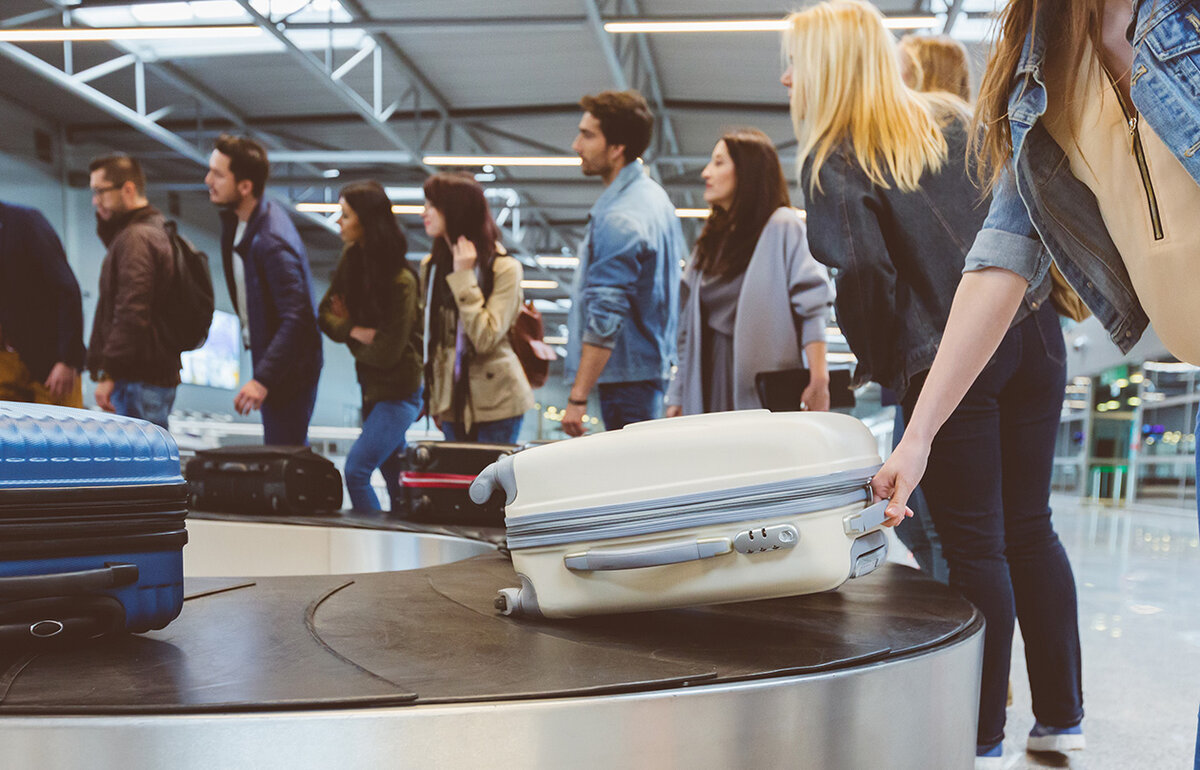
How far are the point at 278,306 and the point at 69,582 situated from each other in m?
2.46

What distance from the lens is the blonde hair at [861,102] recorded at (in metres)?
1.81

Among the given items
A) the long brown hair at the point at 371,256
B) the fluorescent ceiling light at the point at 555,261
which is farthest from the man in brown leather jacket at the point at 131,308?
the fluorescent ceiling light at the point at 555,261

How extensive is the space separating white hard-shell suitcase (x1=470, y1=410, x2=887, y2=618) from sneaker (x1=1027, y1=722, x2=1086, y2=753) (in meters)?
1.09

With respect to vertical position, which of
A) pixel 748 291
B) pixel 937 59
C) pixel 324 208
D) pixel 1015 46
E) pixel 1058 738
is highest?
pixel 324 208

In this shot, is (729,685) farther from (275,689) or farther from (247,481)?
(247,481)

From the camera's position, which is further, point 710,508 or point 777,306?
point 777,306

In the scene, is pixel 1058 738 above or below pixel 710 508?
below

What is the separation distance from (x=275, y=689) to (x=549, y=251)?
18011 mm

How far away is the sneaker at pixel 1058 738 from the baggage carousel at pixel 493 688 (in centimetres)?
78

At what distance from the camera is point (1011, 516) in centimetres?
186

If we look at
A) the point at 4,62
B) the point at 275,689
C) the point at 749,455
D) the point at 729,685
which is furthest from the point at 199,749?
the point at 4,62

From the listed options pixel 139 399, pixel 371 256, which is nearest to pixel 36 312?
pixel 139 399

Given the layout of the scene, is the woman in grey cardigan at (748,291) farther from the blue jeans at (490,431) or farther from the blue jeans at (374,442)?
the blue jeans at (374,442)

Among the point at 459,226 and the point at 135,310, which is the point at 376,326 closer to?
the point at 459,226
